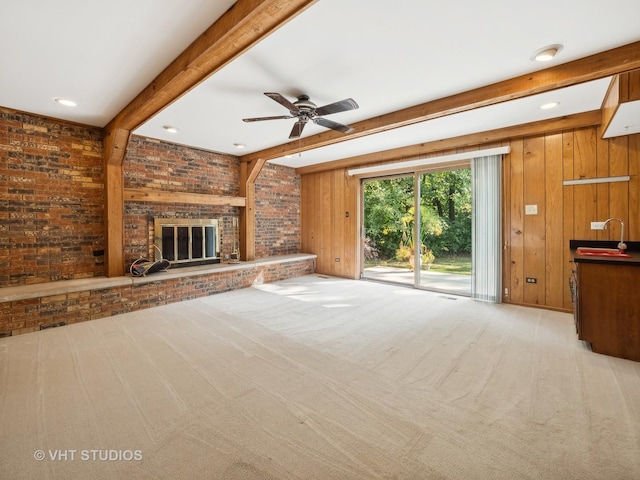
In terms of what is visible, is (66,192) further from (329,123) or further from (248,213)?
(329,123)

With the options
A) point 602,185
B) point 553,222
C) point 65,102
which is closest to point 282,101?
point 65,102

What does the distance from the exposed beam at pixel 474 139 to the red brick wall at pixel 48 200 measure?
4.40 m

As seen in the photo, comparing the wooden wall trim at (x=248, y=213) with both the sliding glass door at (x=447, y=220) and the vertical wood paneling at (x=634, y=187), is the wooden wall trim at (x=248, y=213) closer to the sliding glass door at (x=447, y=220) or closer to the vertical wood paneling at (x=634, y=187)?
the sliding glass door at (x=447, y=220)

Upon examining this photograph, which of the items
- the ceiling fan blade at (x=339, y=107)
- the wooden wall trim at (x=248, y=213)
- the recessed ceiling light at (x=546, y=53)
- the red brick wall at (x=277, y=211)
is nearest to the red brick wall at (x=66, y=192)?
the wooden wall trim at (x=248, y=213)

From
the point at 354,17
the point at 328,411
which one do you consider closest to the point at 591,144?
the point at 354,17

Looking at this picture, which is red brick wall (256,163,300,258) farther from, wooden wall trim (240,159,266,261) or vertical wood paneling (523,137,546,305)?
vertical wood paneling (523,137,546,305)

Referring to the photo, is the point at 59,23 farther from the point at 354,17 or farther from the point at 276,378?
the point at 276,378

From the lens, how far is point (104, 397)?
2129 millimetres

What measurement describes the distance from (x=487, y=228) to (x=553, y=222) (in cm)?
83

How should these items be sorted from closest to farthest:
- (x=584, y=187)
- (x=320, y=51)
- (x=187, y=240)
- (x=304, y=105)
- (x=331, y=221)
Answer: (x=320, y=51), (x=304, y=105), (x=584, y=187), (x=187, y=240), (x=331, y=221)

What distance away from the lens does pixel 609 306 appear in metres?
2.78

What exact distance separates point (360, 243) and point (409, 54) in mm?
4431

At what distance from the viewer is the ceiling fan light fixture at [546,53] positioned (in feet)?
7.55

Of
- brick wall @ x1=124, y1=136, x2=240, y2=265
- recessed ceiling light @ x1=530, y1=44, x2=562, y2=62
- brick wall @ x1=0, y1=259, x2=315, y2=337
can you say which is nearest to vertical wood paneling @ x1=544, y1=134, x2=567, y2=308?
recessed ceiling light @ x1=530, y1=44, x2=562, y2=62
